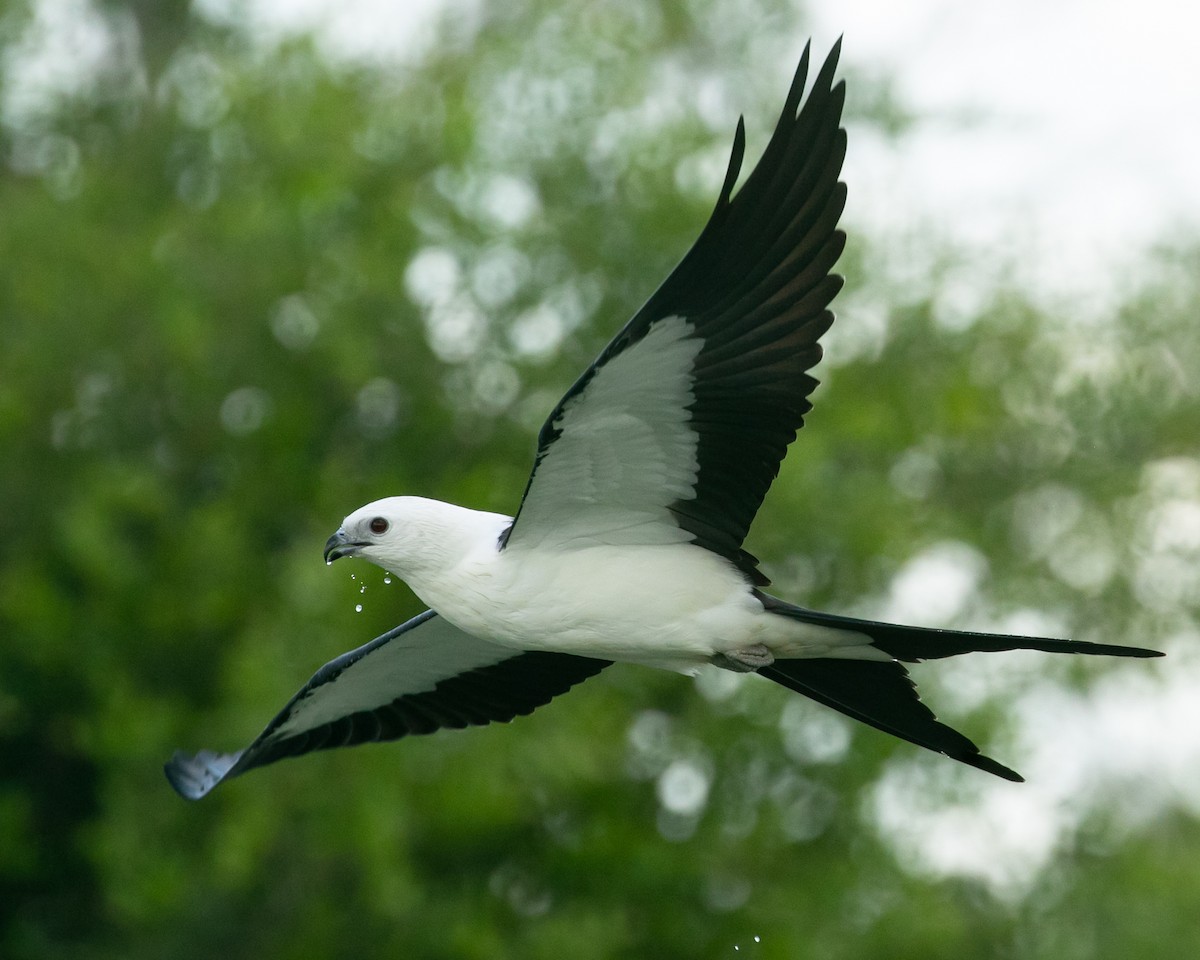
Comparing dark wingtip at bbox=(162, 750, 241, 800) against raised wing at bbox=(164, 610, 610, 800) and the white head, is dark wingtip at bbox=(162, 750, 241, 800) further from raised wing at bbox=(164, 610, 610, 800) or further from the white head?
the white head

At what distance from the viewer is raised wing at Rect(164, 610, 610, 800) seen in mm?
7105

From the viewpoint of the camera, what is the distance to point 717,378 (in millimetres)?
5578

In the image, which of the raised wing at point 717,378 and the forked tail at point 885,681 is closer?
the raised wing at point 717,378

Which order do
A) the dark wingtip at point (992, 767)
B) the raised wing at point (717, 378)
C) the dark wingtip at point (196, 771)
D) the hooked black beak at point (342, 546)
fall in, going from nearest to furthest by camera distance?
1. the raised wing at point (717, 378)
2. the dark wingtip at point (992, 767)
3. the hooked black beak at point (342, 546)
4. the dark wingtip at point (196, 771)

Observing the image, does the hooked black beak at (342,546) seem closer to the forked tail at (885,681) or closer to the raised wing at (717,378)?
the raised wing at (717,378)

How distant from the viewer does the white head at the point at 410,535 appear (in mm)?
6000

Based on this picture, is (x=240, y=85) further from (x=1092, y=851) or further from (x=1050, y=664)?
(x=1092, y=851)

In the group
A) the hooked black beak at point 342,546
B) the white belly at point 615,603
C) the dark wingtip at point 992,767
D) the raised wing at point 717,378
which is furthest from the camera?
the hooked black beak at point 342,546

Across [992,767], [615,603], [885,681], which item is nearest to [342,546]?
[615,603]

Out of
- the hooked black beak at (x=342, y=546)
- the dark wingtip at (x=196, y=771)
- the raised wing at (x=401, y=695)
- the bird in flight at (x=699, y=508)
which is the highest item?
the bird in flight at (x=699, y=508)

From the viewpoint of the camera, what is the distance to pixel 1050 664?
57.9ft

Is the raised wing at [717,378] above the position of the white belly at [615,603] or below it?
above

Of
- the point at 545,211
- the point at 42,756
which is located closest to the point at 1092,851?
the point at 545,211

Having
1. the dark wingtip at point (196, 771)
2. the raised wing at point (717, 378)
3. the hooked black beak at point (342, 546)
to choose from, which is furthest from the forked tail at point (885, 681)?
the dark wingtip at point (196, 771)
